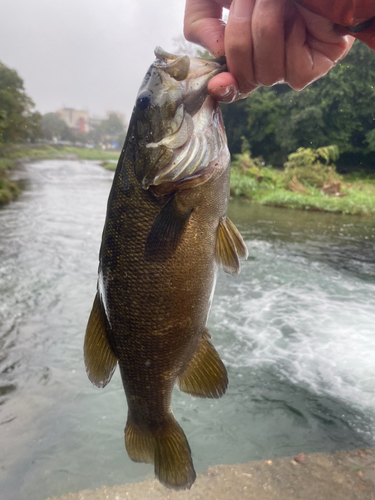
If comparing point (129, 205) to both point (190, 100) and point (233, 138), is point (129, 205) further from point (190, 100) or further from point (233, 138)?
point (233, 138)

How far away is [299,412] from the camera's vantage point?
11.7 ft

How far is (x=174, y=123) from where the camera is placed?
139 cm

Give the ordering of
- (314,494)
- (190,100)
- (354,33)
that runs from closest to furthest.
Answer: (354,33), (190,100), (314,494)

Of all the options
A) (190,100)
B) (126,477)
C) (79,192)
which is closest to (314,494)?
(126,477)

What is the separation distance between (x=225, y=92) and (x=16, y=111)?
925 inches

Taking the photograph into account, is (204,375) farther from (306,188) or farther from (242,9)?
(306,188)

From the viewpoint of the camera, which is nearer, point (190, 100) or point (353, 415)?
point (190, 100)

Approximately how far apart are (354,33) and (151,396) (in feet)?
4.93

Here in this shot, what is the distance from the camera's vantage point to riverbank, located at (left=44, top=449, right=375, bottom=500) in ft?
8.27

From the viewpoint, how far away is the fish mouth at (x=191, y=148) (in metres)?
1.38

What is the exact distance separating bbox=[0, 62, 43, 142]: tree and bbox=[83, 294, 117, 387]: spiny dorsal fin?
1923cm

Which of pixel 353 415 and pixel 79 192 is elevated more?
pixel 353 415

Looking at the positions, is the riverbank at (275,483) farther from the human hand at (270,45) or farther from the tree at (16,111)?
the tree at (16,111)

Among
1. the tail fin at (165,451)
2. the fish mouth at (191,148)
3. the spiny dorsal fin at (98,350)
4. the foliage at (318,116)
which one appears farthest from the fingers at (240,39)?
the foliage at (318,116)
